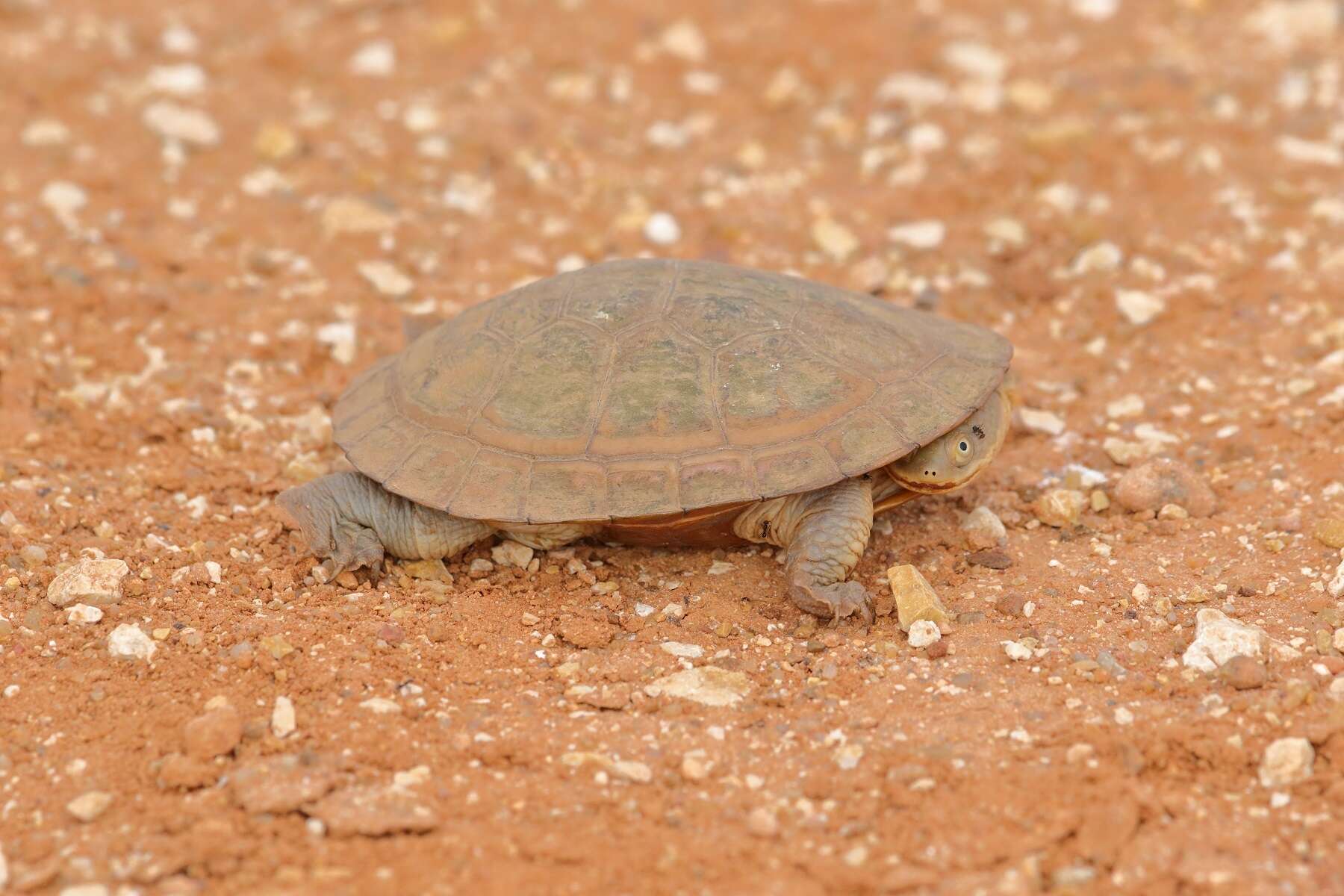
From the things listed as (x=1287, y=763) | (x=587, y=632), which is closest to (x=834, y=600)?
(x=587, y=632)

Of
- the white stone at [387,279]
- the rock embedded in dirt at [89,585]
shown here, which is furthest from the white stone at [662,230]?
the rock embedded in dirt at [89,585]

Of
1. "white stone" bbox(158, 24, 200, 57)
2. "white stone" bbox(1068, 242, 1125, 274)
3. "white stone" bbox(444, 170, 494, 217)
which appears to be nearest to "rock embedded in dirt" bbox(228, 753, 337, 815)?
"white stone" bbox(444, 170, 494, 217)

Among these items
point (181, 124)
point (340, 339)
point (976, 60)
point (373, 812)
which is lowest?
point (373, 812)

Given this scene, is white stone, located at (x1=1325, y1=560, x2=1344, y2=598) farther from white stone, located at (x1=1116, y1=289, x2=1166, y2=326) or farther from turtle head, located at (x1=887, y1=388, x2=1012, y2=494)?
white stone, located at (x1=1116, y1=289, x2=1166, y2=326)

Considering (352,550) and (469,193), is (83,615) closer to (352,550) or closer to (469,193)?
(352,550)

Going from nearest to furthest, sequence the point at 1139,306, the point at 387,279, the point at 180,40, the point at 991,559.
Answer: the point at 991,559
the point at 1139,306
the point at 387,279
the point at 180,40

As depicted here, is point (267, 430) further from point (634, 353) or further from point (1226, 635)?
point (1226, 635)
